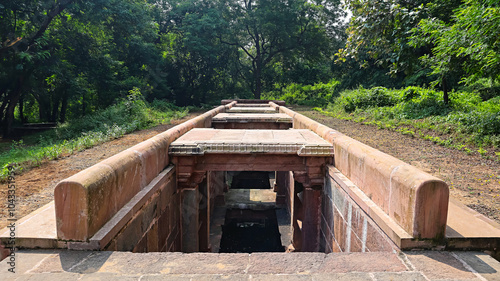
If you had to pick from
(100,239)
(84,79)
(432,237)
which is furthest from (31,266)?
(84,79)

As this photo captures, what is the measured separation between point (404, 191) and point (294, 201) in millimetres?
3607

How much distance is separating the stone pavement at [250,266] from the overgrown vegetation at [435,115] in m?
4.64

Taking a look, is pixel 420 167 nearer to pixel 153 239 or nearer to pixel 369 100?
pixel 153 239

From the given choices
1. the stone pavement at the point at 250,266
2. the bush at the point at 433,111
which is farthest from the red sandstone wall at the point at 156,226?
the bush at the point at 433,111

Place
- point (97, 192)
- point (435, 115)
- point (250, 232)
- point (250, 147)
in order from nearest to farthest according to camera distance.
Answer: point (97, 192) → point (250, 147) → point (250, 232) → point (435, 115)

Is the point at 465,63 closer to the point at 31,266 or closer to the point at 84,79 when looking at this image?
the point at 31,266

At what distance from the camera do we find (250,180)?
12.6 m

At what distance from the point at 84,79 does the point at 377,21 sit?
46.0 feet

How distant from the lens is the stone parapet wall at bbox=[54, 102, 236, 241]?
232 cm

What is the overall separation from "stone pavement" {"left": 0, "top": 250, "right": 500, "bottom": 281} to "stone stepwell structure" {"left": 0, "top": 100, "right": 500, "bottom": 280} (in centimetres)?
6

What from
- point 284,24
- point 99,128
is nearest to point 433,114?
point 99,128

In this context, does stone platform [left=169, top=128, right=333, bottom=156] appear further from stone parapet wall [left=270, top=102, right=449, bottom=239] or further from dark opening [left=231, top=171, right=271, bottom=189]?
dark opening [left=231, top=171, right=271, bottom=189]

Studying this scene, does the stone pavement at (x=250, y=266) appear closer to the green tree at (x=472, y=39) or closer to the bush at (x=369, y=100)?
Result: the green tree at (x=472, y=39)

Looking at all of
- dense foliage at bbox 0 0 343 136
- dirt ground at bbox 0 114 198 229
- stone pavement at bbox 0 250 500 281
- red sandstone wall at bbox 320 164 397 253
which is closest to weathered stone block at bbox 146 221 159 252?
stone pavement at bbox 0 250 500 281
